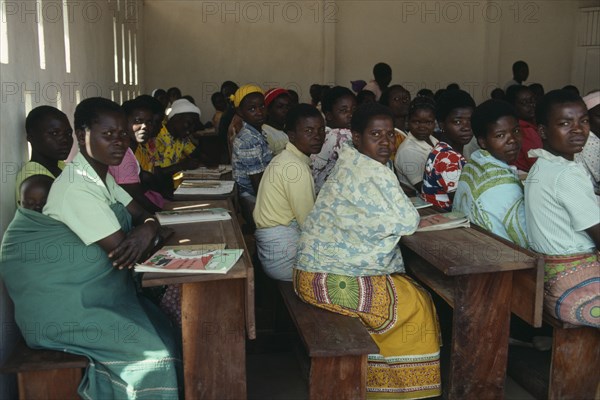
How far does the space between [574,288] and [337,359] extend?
1.01 metres

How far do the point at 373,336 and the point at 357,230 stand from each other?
48cm

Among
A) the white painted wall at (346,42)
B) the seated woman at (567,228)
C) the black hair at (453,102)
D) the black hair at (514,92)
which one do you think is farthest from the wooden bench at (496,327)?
the white painted wall at (346,42)

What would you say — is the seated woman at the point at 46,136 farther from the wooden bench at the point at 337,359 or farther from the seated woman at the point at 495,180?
the seated woman at the point at 495,180

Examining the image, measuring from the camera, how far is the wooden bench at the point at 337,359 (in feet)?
8.34

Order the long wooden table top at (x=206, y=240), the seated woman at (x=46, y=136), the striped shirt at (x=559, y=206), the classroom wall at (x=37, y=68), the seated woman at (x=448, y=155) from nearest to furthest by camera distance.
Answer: the long wooden table top at (x=206, y=240), the striped shirt at (x=559, y=206), the classroom wall at (x=37, y=68), the seated woman at (x=46, y=136), the seated woman at (x=448, y=155)

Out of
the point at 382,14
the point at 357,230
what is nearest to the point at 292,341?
the point at 357,230

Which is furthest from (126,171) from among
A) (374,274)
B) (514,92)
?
(514,92)

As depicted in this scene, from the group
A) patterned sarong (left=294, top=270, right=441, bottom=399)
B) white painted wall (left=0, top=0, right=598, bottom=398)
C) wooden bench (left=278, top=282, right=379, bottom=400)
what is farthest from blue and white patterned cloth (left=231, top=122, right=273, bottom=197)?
white painted wall (left=0, top=0, right=598, bottom=398)

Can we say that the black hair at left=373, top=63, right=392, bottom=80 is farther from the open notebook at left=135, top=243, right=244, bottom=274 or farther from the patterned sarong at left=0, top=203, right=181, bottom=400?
the patterned sarong at left=0, top=203, right=181, bottom=400

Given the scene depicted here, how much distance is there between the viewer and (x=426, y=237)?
2879 mm

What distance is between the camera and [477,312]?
8.91 feet

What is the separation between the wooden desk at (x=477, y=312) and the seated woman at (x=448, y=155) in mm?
834

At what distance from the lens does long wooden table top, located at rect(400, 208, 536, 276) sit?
248 cm

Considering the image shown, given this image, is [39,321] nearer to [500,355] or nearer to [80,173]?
[80,173]
